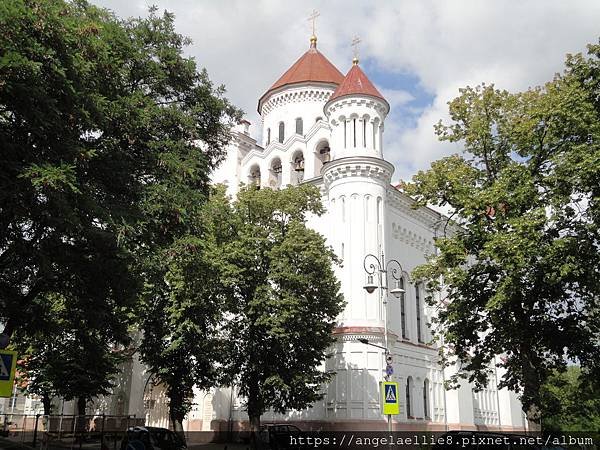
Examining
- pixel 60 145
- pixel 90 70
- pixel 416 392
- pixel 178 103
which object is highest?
pixel 178 103

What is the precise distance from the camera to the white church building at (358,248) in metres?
31.3

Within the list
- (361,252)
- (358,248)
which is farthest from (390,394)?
(358,248)

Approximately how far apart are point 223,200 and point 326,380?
32.6 feet

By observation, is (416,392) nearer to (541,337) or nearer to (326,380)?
(326,380)

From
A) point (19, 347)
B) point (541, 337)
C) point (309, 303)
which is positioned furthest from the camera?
point (19, 347)

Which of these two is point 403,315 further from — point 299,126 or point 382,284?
point 299,126

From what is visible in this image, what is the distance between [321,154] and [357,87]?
614cm

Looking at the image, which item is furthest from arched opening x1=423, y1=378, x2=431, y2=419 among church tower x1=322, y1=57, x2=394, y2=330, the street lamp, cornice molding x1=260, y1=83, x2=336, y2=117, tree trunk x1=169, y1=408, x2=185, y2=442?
cornice molding x1=260, y1=83, x2=336, y2=117

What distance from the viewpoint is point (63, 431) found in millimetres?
23766


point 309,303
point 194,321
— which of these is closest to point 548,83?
point 309,303

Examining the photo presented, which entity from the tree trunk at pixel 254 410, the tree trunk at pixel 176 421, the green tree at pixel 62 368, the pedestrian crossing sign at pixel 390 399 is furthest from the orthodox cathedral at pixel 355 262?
the pedestrian crossing sign at pixel 390 399

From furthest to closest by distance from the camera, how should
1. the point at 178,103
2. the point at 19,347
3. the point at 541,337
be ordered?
the point at 19,347 < the point at 541,337 < the point at 178,103

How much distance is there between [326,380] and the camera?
26.8 meters

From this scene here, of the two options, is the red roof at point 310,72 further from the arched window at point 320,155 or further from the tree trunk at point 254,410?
the tree trunk at point 254,410
